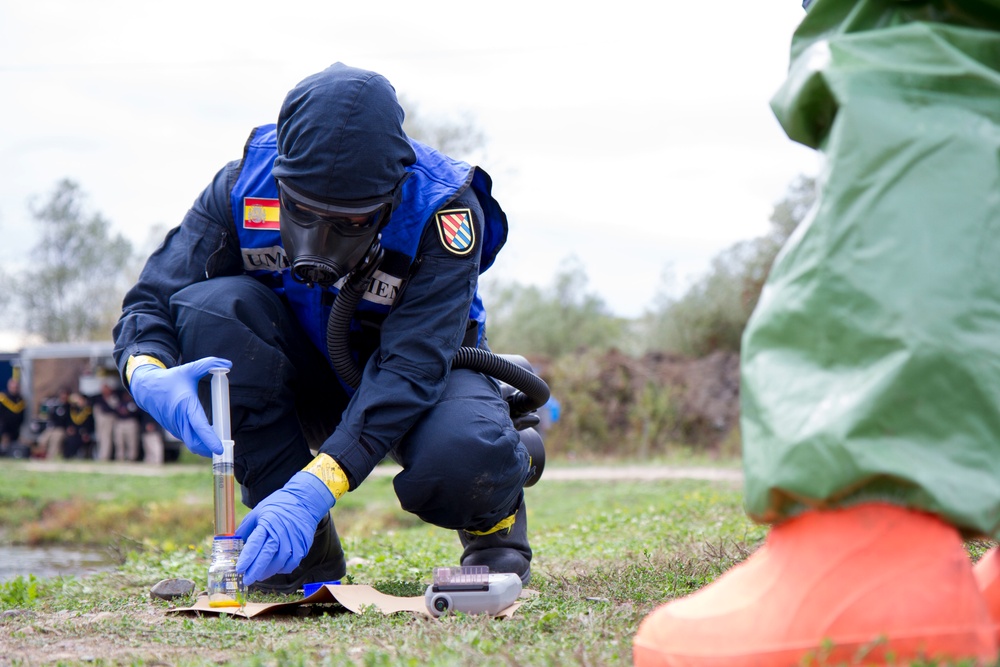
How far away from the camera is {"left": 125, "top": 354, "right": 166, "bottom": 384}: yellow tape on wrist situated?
291 centimetres

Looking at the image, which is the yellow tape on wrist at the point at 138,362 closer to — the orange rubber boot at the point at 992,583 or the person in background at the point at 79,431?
the orange rubber boot at the point at 992,583

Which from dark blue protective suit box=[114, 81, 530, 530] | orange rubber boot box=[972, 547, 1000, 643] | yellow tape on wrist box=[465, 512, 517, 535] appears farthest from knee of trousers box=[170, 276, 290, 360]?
orange rubber boot box=[972, 547, 1000, 643]

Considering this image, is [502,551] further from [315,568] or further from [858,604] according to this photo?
[858,604]

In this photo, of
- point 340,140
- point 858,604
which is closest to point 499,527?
point 340,140

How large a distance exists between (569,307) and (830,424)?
26.4 meters

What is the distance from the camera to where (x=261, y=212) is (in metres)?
3.00

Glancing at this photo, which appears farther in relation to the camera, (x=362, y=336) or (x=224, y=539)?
(x=362, y=336)

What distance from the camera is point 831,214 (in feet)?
4.77

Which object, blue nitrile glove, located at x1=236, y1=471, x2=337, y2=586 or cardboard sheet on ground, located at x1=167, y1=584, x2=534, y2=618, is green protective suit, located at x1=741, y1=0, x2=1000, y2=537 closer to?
cardboard sheet on ground, located at x1=167, y1=584, x2=534, y2=618

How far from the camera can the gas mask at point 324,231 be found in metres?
2.66

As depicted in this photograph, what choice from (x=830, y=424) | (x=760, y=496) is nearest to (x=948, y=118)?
(x=830, y=424)

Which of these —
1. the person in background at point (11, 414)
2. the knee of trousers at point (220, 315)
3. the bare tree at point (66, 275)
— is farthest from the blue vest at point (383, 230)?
the bare tree at point (66, 275)

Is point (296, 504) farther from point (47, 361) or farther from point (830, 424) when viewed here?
point (47, 361)

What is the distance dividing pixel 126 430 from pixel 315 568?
17.3m
